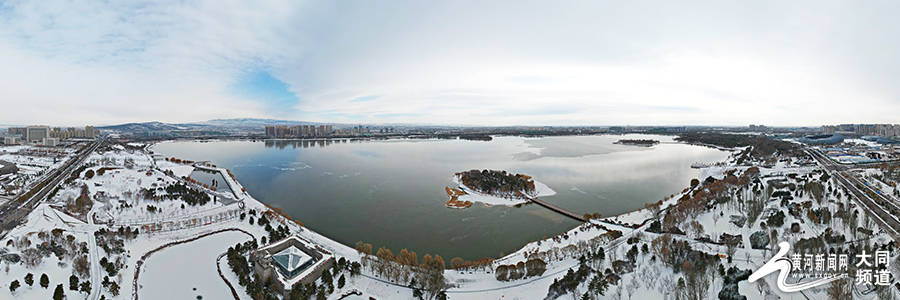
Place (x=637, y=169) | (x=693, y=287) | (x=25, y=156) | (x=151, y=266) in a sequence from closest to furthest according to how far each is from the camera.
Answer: (x=693, y=287), (x=151, y=266), (x=637, y=169), (x=25, y=156)

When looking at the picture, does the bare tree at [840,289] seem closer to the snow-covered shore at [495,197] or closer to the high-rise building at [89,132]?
the snow-covered shore at [495,197]

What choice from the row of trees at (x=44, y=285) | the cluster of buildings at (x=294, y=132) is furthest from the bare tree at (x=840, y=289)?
the cluster of buildings at (x=294, y=132)

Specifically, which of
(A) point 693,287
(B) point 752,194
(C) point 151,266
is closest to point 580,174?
(B) point 752,194

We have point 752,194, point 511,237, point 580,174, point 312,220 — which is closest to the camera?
point 511,237

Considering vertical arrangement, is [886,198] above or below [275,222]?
above

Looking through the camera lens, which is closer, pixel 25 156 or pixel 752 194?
pixel 752 194

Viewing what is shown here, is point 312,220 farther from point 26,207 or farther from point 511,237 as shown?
point 26,207
